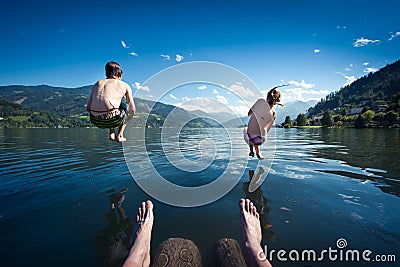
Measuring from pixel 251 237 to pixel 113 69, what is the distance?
519cm

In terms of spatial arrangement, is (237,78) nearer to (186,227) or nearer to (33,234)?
(186,227)

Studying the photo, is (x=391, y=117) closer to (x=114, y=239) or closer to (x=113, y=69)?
(x=113, y=69)

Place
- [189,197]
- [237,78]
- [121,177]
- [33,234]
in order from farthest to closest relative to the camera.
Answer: [121,177] → [189,197] → [237,78] → [33,234]

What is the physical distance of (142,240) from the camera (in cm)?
383

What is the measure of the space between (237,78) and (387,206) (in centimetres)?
562

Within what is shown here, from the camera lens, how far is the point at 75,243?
4.12 meters

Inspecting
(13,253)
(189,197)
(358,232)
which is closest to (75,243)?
(13,253)

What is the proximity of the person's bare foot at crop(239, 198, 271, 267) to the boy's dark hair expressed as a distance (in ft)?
15.5

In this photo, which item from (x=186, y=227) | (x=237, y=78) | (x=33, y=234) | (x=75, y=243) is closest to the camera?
(x=75, y=243)

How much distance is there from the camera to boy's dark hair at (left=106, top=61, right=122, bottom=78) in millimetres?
4910

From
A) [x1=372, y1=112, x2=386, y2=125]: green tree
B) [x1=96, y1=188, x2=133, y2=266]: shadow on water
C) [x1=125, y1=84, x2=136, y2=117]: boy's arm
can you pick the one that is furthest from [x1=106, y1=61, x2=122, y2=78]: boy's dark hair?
[x1=372, y1=112, x2=386, y2=125]: green tree

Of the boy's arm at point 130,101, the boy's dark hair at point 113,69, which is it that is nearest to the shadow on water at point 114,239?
the boy's arm at point 130,101

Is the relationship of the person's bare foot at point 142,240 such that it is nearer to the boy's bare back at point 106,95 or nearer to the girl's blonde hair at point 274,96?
the boy's bare back at point 106,95

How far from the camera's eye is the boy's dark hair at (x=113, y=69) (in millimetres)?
4910
